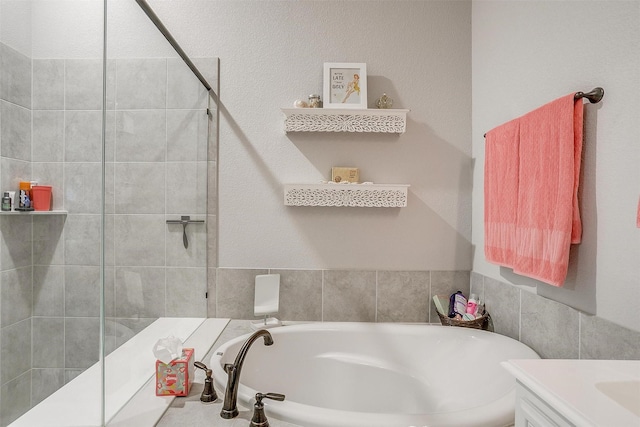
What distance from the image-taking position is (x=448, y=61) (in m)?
2.21

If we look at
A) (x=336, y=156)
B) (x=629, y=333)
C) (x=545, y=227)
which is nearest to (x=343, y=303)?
(x=336, y=156)

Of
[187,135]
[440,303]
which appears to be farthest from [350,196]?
[187,135]

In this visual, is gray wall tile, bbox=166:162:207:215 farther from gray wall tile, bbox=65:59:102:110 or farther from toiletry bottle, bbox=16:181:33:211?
toiletry bottle, bbox=16:181:33:211

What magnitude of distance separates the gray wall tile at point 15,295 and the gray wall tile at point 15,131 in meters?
0.25

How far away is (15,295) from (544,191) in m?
1.68

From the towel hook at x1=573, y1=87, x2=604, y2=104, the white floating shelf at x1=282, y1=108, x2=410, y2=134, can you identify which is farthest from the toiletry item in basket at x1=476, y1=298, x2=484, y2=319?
the towel hook at x1=573, y1=87, x2=604, y2=104

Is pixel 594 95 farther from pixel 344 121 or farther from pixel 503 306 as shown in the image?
pixel 344 121

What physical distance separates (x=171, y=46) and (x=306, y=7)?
87 cm

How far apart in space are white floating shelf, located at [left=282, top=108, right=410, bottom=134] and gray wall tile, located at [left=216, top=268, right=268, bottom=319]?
89 centimetres

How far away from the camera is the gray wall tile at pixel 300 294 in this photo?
2.17 metres

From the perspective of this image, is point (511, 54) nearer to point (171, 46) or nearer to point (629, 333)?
point (629, 333)

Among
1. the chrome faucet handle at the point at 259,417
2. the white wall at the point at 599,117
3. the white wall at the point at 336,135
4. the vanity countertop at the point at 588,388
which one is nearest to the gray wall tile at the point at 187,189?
the white wall at the point at 336,135

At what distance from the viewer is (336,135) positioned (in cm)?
217

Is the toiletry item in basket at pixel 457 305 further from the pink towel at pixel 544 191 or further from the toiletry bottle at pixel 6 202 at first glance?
the toiletry bottle at pixel 6 202
